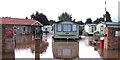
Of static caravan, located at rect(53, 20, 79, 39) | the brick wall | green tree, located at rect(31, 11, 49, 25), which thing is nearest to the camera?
the brick wall

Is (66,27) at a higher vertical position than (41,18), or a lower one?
lower

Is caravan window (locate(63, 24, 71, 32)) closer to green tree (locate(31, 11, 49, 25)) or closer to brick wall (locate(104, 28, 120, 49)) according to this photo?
brick wall (locate(104, 28, 120, 49))

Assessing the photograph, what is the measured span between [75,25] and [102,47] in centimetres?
1276

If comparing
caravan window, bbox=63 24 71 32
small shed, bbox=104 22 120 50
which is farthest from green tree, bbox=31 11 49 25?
small shed, bbox=104 22 120 50

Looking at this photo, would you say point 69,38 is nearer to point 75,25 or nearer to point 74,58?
point 75,25

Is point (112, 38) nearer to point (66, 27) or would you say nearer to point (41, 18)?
point (66, 27)

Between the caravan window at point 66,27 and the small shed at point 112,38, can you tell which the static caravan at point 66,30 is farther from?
the small shed at point 112,38

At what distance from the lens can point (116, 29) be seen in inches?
719

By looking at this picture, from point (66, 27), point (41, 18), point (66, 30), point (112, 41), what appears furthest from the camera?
point (41, 18)

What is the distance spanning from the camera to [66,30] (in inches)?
1185

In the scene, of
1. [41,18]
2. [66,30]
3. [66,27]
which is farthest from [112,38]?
[41,18]

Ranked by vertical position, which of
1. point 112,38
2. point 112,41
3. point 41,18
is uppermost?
point 41,18

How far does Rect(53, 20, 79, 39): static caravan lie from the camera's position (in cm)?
2948

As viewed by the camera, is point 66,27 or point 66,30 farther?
point 66,27
